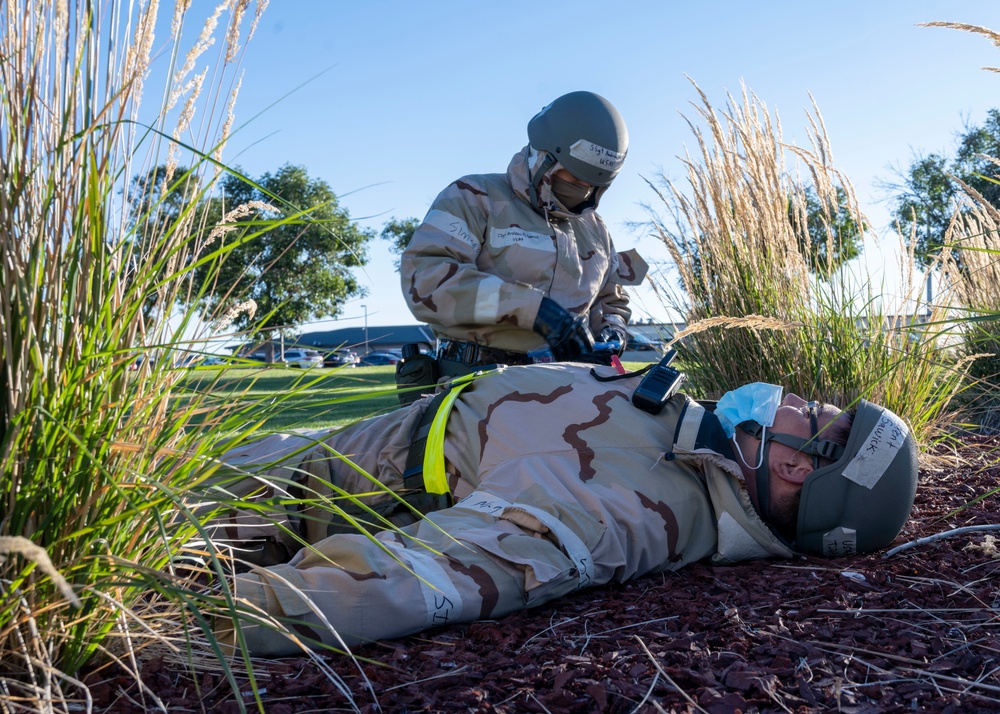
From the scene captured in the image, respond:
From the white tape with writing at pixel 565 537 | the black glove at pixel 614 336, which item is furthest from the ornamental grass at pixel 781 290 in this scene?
the white tape with writing at pixel 565 537

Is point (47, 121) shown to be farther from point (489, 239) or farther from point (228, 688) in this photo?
point (489, 239)

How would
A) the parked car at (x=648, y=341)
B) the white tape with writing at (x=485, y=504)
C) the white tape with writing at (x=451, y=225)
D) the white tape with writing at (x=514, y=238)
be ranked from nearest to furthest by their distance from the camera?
1. the white tape with writing at (x=485, y=504)
2. the white tape with writing at (x=451, y=225)
3. the white tape with writing at (x=514, y=238)
4. the parked car at (x=648, y=341)

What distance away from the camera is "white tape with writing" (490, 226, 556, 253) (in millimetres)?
4125

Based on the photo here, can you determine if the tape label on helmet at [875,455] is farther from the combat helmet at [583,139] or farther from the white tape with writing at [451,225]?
the white tape with writing at [451,225]

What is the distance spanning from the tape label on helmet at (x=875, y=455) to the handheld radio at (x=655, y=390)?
535 millimetres

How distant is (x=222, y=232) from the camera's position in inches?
66.1

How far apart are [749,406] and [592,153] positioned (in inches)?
68.4

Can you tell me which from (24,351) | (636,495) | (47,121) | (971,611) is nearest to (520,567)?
(636,495)

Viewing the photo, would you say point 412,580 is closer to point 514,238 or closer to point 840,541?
point 840,541

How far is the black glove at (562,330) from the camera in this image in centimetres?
374

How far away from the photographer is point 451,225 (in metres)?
4.02

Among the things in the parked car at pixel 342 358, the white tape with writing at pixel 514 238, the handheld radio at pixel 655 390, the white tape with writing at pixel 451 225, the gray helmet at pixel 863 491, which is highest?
the white tape with writing at pixel 451 225

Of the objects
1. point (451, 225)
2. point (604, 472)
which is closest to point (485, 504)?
point (604, 472)

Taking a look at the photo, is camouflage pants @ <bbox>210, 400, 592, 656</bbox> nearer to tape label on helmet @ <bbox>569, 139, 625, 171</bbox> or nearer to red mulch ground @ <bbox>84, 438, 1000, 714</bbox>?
red mulch ground @ <bbox>84, 438, 1000, 714</bbox>
